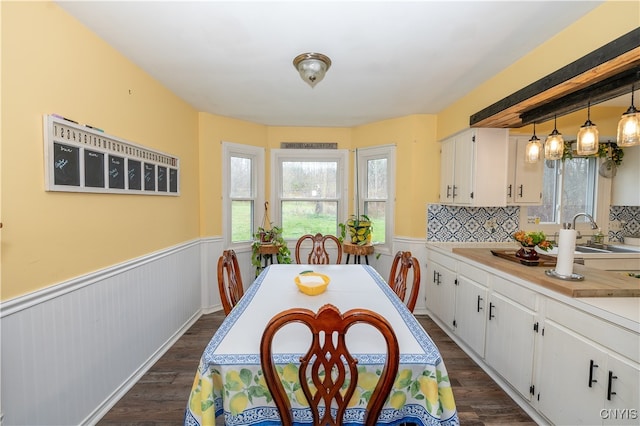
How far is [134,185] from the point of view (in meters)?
2.14

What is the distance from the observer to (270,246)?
3.56 meters

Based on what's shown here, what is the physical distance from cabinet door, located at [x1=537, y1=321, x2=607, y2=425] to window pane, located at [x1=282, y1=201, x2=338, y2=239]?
278cm

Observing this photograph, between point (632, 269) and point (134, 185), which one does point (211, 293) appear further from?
point (632, 269)

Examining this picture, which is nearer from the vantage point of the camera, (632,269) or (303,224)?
(632,269)

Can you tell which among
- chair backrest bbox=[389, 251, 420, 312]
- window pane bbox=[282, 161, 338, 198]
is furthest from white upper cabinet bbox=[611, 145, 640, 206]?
window pane bbox=[282, 161, 338, 198]

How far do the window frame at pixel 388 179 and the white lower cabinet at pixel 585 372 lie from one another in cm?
209

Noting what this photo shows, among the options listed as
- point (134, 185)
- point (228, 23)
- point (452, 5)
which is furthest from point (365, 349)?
point (134, 185)

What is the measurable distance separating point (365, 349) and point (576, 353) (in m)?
1.31

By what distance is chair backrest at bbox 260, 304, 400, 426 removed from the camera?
2.95 ft

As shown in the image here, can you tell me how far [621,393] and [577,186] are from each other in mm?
2852

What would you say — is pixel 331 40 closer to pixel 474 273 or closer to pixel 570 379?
pixel 474 273

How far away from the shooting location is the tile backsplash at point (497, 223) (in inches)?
128

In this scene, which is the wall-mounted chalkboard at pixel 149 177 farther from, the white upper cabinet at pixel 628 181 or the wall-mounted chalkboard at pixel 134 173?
the white upper cabinet at pixel 628 181

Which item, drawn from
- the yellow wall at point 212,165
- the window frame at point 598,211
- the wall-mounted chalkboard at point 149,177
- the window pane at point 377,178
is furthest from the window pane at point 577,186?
the wall-mounted chalkboard at point 149,177
